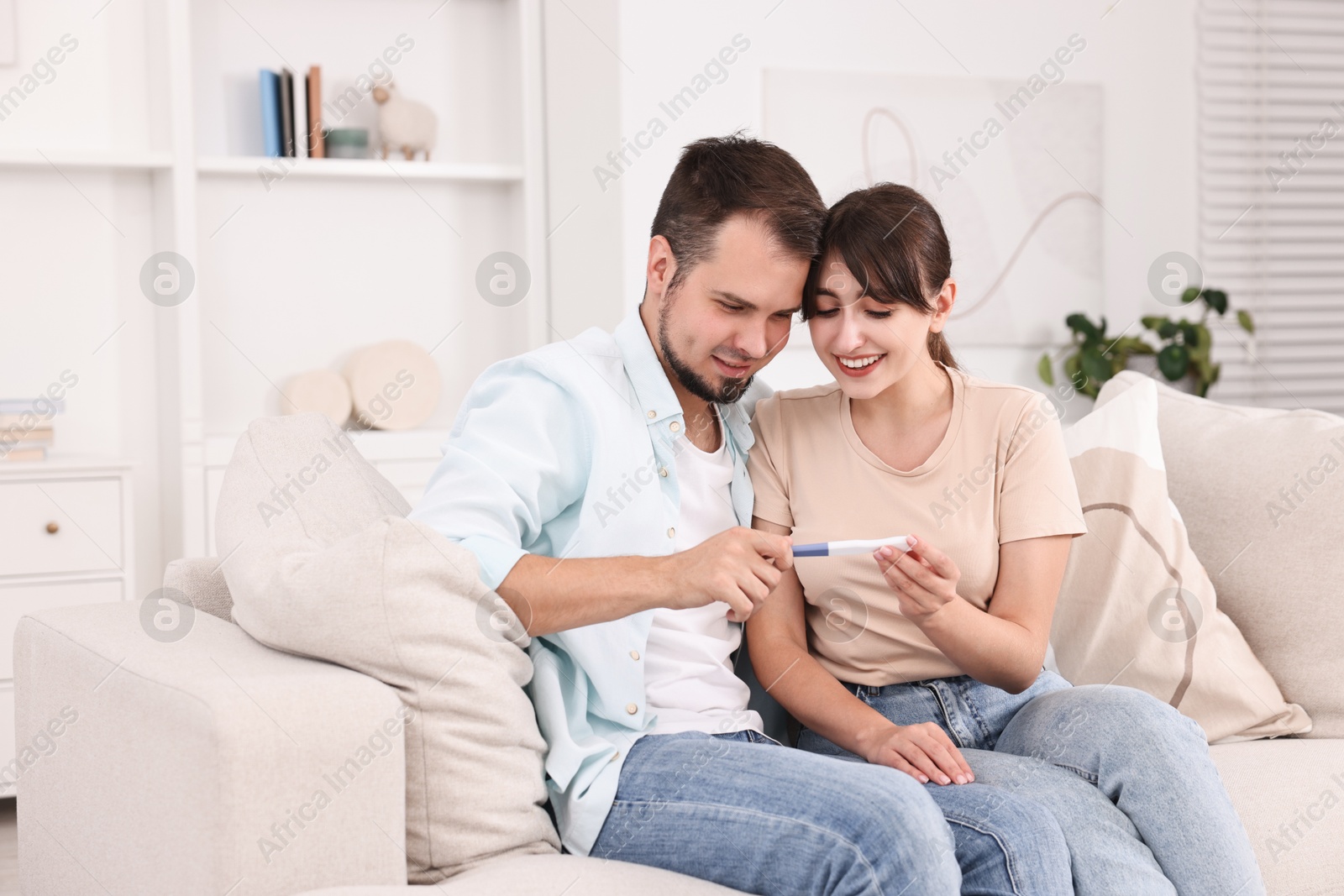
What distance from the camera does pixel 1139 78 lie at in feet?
13.0

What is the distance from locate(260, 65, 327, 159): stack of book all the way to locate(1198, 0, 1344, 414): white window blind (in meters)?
2.80

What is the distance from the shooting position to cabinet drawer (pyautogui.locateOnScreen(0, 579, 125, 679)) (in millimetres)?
2865

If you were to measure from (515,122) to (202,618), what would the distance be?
8.01ft

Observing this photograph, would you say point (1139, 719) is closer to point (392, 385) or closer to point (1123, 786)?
point (1123, 786)

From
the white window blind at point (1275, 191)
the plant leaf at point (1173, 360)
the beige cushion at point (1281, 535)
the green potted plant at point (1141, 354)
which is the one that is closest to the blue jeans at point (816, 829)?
the beige cushion at point (1281, 535)

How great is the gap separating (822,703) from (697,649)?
0.17 metres

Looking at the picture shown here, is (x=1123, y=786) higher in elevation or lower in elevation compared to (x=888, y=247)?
lower

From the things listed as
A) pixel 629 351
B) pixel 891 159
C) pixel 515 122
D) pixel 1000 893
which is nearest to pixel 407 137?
pixel 515 122

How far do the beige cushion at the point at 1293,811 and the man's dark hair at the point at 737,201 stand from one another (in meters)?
0.94

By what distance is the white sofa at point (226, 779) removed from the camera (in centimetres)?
117

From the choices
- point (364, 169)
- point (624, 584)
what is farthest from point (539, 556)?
point (364, 169)

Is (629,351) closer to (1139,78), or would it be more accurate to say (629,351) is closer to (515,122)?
(515,122)

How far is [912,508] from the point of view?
5.38ft

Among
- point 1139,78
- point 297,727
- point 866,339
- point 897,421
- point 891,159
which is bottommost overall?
point 297,727
